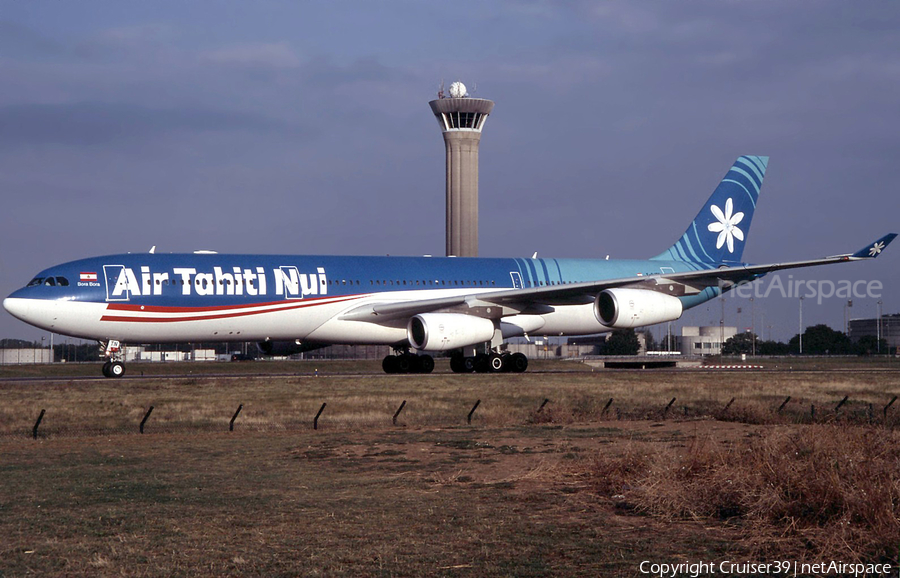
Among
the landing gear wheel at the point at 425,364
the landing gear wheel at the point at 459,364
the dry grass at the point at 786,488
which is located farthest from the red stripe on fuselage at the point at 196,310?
the dry grass at the point at 786,488

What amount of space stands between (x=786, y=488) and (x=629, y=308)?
27.5 meters

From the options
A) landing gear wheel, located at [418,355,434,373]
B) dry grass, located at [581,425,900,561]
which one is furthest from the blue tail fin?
dry grass, located at [581,425,900,561]

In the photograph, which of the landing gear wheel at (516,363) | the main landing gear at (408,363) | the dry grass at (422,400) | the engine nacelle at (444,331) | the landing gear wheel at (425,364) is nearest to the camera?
the dry grass at (422,400)

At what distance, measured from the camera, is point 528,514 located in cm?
1264

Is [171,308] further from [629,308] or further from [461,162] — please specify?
[461,162]

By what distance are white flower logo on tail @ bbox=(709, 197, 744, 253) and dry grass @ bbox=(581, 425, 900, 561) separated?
36.4 m

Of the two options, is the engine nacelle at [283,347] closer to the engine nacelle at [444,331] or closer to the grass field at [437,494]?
the engine nacelle at [444,331]

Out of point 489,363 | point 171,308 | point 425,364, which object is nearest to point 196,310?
point 171,308

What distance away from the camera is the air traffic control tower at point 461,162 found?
126m

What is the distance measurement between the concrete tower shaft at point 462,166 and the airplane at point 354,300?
79.4m

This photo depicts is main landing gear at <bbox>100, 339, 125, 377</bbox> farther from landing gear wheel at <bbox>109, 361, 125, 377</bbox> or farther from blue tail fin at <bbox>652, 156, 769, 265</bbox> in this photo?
blue tail fin at <bbox>652, 156, 769, 265</bbox>

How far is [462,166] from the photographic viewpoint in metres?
126

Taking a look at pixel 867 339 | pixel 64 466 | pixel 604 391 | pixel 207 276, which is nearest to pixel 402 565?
pixel 64 466

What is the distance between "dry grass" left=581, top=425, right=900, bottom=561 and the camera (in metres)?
10.3
